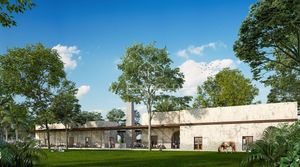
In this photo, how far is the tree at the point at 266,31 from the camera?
2245 centimetres

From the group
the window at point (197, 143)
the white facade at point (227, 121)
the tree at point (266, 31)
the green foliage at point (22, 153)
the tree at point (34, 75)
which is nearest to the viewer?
the green foliage at point (22, 153)

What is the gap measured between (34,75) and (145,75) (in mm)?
12294

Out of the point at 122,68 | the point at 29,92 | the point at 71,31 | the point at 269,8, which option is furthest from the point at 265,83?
the point at 29,92

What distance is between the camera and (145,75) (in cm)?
4494

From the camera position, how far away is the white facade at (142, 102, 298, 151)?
37375 millimetres

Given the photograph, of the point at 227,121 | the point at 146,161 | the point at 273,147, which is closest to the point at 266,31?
the point at 146,161

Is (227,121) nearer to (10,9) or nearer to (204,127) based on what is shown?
(204,127)

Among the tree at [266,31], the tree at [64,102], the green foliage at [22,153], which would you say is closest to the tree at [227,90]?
the tree at [64,102]

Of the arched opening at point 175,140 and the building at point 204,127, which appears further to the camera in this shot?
the arched opening at point 175,140

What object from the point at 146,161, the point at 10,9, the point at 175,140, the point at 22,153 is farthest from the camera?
the point at 175,140

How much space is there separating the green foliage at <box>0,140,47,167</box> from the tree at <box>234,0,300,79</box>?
16460mm

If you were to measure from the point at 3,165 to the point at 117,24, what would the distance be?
2057 cm

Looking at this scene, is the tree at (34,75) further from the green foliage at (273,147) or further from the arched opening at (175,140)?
the green foliage at (273,147)

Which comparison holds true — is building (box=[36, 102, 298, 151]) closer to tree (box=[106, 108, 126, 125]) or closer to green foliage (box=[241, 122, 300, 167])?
green foliage (box=[241, 122, 300, 167])
